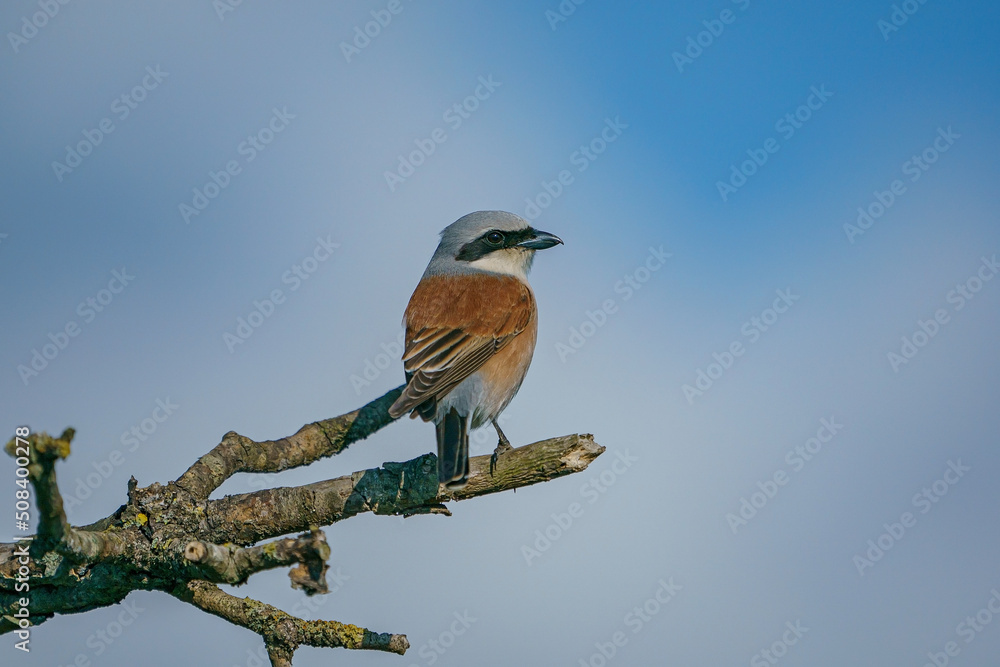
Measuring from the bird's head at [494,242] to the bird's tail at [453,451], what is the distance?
1.88m

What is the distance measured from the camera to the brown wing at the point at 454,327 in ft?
17.2

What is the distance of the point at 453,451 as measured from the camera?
4.37 metres

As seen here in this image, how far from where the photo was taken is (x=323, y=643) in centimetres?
320

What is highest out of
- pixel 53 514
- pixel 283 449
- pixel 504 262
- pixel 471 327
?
pixel 504 262

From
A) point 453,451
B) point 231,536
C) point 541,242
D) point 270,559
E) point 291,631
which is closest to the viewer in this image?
point 270,559

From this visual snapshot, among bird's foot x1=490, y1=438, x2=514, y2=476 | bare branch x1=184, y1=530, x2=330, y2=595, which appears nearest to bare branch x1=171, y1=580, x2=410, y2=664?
Result: bare branch x1=184, y1=530, x2=330, y2=595

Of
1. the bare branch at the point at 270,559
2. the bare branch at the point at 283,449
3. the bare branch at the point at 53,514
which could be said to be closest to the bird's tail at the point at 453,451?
the bare branch at the point at 283,449

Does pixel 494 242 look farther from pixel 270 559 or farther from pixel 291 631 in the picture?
pixel 270 559

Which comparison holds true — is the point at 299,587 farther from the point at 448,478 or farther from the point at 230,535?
the point at 448,478

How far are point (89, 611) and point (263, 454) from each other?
1114 mm

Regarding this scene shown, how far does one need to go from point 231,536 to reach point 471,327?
2.50 metres

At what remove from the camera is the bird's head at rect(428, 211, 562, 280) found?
6.59 m

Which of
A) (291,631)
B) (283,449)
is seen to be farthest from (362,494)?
(283,449)

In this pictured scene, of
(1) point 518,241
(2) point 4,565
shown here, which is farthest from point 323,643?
(1) point 518,241
